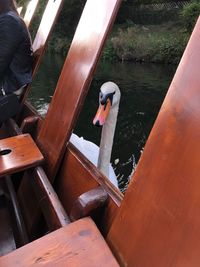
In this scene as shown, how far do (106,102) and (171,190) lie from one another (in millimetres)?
1818

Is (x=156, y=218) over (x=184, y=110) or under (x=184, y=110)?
under

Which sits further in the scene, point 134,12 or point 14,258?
point 134,12

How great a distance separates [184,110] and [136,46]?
1421 centimetres

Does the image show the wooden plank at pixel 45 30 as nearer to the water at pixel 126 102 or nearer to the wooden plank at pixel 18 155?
the wooden plank at pixel 18 155

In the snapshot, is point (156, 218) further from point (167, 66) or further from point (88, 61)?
point (167, 66)

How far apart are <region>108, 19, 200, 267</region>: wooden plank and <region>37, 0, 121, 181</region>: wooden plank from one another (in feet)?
2.06

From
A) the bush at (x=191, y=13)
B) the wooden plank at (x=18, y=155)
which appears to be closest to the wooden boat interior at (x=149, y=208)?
the wooden plank at (x=18, y=155)

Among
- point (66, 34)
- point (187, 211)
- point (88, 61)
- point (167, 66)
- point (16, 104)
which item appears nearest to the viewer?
point (187, 211)

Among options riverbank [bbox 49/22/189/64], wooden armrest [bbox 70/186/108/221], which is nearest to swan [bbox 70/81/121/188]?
wooden armrest [bbox 70/186/108/221]

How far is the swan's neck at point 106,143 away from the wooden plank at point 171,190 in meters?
1.38

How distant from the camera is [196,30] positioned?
95 centimetres

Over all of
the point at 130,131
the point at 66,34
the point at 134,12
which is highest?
the point at 134,12

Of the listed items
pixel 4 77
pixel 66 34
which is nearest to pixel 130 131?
pixel 4 77

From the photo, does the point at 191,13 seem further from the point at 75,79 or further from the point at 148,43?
the point at 75,79
